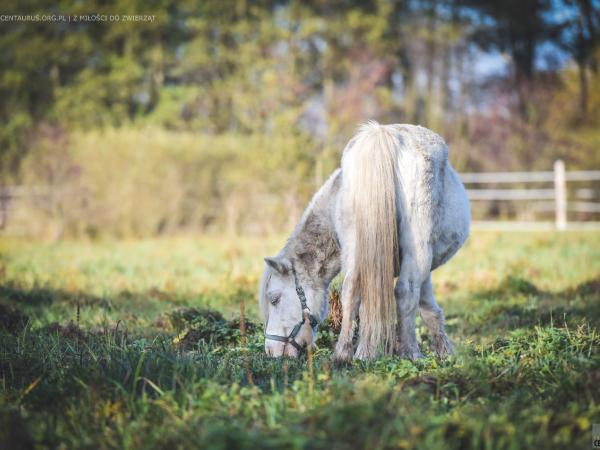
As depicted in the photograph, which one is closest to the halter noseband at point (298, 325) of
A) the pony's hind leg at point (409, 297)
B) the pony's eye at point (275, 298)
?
the pony's eye at point (275, 298)

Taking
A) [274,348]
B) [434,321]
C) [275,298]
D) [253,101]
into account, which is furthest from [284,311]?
[253,101]

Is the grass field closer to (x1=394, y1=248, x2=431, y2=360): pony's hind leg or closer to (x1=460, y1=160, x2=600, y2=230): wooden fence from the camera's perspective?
(x1=394, y1=248, x2=431, y2=360): pony's hind leg

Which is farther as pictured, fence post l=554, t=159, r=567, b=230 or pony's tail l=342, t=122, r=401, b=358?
fence post l=554, t=159, r=567, b=230

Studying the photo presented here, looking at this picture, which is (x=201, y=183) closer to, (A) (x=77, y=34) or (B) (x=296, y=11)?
(B) (x=296, y=11)

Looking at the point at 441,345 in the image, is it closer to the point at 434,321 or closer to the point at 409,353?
the point at 434,321

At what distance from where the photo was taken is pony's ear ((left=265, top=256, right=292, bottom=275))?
405 centimetres

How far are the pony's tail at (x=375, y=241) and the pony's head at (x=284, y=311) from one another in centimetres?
62

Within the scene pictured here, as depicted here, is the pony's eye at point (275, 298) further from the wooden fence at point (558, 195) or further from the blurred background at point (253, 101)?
the wooden fence at point (558, 195)

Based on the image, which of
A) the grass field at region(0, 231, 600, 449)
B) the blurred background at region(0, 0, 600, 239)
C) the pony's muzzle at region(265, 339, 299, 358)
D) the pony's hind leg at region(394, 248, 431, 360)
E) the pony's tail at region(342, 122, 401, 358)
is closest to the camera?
the grass field at region(0, 231, 600, 449)

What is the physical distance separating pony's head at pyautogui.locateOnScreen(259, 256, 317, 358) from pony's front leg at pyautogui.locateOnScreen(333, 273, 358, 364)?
0.46m

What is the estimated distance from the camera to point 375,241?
354 centimetres

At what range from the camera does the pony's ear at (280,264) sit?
4.05 meters

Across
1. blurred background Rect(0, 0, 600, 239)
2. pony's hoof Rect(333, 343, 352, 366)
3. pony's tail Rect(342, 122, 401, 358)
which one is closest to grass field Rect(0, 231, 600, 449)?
pony's hoof Rect(333, 343, 352, 366)

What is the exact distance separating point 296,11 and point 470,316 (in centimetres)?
2248
